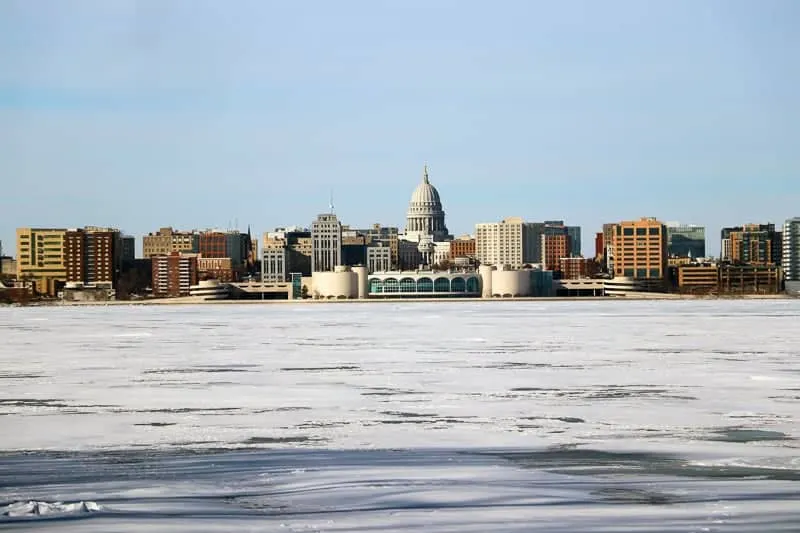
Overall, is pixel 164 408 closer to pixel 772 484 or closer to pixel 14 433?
pixel 14 433

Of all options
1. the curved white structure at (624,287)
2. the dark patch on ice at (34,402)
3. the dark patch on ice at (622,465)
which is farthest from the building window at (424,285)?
the dark patch on ice at (622,465)

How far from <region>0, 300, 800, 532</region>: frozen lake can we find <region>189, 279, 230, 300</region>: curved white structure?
161m

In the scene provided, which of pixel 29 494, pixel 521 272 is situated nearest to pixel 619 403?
pixel 29 494

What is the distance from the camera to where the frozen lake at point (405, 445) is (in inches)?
492

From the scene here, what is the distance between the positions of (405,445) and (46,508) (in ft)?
18.7

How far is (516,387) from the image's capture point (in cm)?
2525

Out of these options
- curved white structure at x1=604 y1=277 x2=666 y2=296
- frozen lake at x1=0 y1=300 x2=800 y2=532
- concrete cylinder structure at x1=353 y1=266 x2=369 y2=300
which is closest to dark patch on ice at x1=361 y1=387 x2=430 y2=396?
frozen lake at x1=0 y1=300 x2=800 y2=532

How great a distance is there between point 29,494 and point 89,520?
1.57 metres

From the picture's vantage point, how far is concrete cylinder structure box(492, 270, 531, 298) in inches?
7318

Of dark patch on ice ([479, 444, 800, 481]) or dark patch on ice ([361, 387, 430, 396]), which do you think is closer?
dark patch on ice ([479, 444, 800, 481])

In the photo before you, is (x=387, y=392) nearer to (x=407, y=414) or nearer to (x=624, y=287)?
(x=407, y=414)

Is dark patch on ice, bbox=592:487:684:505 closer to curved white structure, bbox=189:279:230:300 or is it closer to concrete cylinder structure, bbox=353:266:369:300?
concrete cylinder structure, bbox=353:266:369:300

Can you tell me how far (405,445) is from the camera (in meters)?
16.9

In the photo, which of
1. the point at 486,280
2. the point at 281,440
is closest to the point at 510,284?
the point at 486,280
